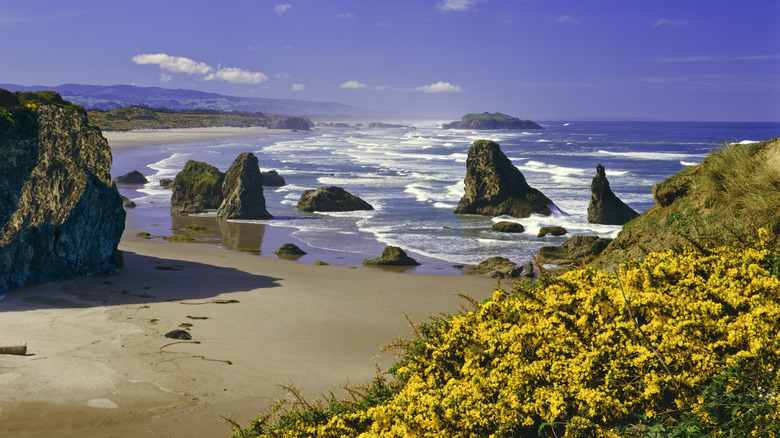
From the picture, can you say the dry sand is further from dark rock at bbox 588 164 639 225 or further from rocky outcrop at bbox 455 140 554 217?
rocky outcrop at bbox 455 140 554 217

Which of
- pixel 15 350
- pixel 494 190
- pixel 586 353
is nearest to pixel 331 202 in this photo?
pixel 494 190

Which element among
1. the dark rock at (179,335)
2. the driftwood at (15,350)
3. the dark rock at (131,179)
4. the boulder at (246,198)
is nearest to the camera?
the driftwood at (15,350)

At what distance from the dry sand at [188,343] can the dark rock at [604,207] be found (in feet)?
51.4

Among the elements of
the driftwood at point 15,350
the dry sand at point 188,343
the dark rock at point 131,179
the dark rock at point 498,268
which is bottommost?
the dry sand at point 188,343

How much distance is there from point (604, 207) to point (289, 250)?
18.7 metres

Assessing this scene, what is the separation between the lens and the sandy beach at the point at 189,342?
1038 cm

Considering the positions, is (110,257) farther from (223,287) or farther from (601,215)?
(601,215)

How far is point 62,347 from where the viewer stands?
12.9 meters

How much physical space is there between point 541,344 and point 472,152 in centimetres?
3676

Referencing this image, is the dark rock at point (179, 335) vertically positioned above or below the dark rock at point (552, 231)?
below

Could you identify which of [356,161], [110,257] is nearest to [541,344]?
[110,257]

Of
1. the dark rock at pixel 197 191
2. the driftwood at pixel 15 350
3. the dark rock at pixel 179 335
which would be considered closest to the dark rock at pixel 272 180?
the dark rock at pixel 197 191

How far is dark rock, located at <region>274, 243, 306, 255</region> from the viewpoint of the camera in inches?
1072

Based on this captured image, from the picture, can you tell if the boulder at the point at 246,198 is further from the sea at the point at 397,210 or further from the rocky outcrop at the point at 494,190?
the rocky outcrop at the point at 494,190
